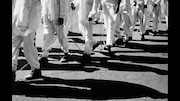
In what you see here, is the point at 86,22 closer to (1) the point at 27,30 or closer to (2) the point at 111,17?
(2) the point at 111,17

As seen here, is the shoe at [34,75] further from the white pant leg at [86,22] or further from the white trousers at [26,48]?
the white pant leg at [86,22]

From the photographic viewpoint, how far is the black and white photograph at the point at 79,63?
5.71 m

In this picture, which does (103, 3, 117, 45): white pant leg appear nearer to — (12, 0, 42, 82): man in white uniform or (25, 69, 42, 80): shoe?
(25, 69, 42, 80): shoe

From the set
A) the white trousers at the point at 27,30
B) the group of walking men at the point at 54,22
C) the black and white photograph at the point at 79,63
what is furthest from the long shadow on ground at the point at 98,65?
the white trousers at the point at 27,30

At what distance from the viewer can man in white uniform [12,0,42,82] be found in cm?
585

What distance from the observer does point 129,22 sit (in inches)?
485

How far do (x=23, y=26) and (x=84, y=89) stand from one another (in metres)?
1.72

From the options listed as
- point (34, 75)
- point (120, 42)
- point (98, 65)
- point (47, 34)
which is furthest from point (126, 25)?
point (34, 75)

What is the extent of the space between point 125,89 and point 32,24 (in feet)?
7.58

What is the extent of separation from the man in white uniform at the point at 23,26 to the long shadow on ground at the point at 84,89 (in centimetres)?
45

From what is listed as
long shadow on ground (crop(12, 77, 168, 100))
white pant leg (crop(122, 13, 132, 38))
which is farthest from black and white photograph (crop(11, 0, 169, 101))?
white pant leg (crop(122, 13, 132, 38))

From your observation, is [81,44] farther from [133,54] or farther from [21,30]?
[21,30]
